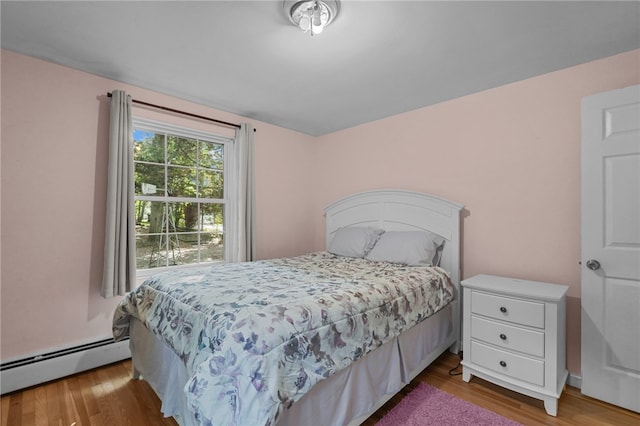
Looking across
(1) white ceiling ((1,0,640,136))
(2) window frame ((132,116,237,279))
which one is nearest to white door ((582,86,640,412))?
(1) white ceiling ((1,0,640,136))

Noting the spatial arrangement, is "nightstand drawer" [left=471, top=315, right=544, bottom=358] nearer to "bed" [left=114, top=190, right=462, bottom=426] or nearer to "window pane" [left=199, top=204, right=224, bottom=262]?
"bed" [left=114, top=190, right=462, bottom=426]

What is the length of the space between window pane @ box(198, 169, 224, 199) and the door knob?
3243 mm

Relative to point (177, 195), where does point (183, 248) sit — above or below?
below

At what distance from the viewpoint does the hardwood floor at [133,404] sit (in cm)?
176

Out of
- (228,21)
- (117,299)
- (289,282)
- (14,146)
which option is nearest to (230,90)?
(228,21)

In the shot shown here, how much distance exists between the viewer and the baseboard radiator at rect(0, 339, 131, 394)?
2.03 metres

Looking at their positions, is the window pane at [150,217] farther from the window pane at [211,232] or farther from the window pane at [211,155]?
the window pane at [211,155]

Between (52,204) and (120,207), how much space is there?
1.41 ft

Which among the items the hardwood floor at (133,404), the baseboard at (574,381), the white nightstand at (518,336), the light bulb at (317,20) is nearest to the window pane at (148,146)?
the hardwood floor at (133,404)

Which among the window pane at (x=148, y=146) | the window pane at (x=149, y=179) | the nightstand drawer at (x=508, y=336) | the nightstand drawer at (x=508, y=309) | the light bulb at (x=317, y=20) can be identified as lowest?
the nightstand drawer at (x=508, y=336)

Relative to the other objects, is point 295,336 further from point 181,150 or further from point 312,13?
point 181,150

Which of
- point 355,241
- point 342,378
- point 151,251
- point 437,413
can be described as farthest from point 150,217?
point 437,413

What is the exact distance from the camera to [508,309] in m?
2.00

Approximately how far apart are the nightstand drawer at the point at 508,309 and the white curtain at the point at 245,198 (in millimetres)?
2185
